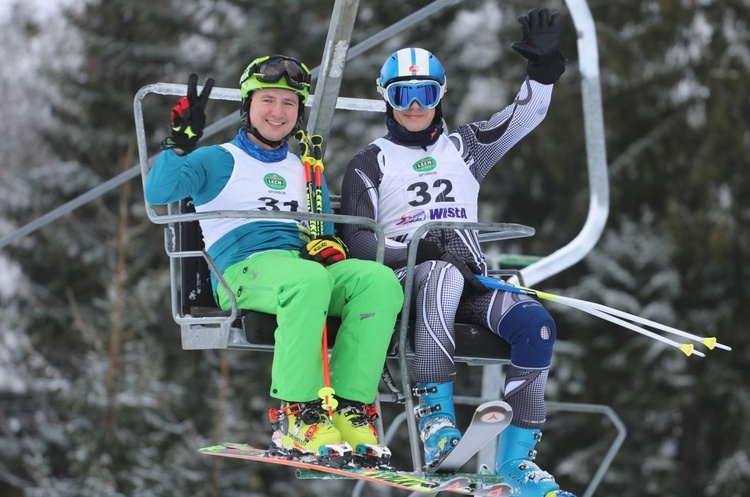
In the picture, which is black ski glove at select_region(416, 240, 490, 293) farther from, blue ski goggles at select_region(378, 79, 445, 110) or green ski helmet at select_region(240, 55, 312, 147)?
green ski helmet at select_region(240, 55, 312, 147)

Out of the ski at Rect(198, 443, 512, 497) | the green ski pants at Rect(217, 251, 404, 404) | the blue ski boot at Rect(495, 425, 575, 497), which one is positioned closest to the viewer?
the ski at Rect(198, 443, 512, 497)

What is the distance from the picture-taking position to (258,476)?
53.1 feet

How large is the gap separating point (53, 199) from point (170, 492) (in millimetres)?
5586

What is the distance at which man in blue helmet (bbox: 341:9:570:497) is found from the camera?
13.7ft

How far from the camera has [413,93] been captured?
14.8 ft

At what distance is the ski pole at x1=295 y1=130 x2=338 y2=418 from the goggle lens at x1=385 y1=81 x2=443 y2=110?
1.06 ft

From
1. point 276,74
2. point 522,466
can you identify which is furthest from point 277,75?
point 522,466

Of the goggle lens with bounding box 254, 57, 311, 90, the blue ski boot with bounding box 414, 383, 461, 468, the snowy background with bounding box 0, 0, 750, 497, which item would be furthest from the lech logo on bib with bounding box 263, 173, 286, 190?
the snowy background with bounding box 0, 0, 750, 497

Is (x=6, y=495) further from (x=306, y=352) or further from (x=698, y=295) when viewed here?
(x=306, y=352)

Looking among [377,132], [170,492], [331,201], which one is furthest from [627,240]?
[331,201]

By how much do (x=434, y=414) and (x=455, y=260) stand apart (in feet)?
1.75

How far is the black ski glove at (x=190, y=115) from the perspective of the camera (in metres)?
4.03

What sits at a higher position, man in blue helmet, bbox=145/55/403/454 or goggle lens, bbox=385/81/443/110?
goggle lens, bbox=385/81/443/110

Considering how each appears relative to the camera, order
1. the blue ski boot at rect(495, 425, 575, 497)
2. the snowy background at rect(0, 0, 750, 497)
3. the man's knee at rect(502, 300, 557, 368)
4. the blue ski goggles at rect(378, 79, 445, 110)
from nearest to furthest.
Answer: the blue ski boot at rect(495, 425, 575, 497)
the man's knee at rect(502, 300, 557, 368)
the blue ski goggles at rect(378, 79, 445, 110)
the snowy background at rect(0, 0, 750, 497)
